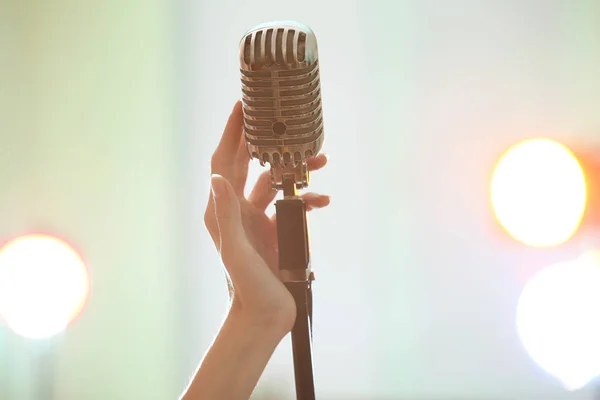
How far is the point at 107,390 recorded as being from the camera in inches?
60.4

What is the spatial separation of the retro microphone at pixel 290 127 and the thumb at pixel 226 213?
52 millimetres

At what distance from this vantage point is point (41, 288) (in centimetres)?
153

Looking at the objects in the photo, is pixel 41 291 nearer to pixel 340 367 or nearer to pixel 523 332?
pixel 340 367

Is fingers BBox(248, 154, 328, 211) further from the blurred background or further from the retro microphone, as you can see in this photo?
the blurred background

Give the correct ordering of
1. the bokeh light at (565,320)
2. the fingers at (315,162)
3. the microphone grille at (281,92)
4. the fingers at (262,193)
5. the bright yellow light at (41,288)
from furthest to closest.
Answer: the bright yellow light at (41,288)
the bokeh light at (565,320)
the fingers at (262,193)
the fingers at (315,162)
the microphone grille at (281,92)

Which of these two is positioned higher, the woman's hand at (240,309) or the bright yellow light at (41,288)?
the bright yellow light at (41,288)

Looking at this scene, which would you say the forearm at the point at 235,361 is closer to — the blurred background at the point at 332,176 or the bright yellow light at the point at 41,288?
the blurred background at the point at 332,176

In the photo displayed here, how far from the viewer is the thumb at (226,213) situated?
2.22 ft

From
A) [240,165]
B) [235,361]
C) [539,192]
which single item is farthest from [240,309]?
[539,192]

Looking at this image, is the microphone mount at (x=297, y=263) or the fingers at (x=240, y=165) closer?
the microphone mount at (x=297, y=263)

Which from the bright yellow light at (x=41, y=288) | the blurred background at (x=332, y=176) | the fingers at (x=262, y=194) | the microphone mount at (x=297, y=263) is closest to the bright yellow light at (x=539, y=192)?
the blurred background at (x=332, y=176)

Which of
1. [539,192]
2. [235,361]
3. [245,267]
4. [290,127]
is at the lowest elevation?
[235,361]

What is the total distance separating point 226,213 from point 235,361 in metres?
0.19

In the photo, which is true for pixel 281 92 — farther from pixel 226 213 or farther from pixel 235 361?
pixel 235 361
